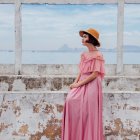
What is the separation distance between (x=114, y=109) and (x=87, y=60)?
59 cm

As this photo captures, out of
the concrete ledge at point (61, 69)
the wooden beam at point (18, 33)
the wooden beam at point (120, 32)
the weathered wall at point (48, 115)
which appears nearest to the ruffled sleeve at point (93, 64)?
the weathered wall at point (48, 115)

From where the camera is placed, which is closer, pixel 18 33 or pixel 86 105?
pixel 86 105

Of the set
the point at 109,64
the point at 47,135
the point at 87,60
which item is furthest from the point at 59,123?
the point at 109,64

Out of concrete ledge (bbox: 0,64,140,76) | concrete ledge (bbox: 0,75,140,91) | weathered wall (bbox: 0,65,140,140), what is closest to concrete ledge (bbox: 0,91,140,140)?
weathered wall (bbox: 0,65,140,140)

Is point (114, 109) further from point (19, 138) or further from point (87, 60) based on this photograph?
point (19, 138)

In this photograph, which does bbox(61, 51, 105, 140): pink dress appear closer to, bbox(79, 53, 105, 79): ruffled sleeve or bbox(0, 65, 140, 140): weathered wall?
bbox(79, 53, 105, 79): ruffled sleeve

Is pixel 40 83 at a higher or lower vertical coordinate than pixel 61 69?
lower

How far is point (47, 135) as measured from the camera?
4055 mm

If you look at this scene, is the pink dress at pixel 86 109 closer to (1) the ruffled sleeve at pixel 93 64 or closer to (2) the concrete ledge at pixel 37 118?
(1) the ruffled sleeve at pixel 93 64

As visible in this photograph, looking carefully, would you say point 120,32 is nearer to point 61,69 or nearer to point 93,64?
point 61,69

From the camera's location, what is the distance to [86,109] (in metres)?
3.60

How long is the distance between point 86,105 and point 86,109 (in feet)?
0.11

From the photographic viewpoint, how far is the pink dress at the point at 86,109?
11.8 ft

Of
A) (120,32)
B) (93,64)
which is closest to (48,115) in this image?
(93,64)
